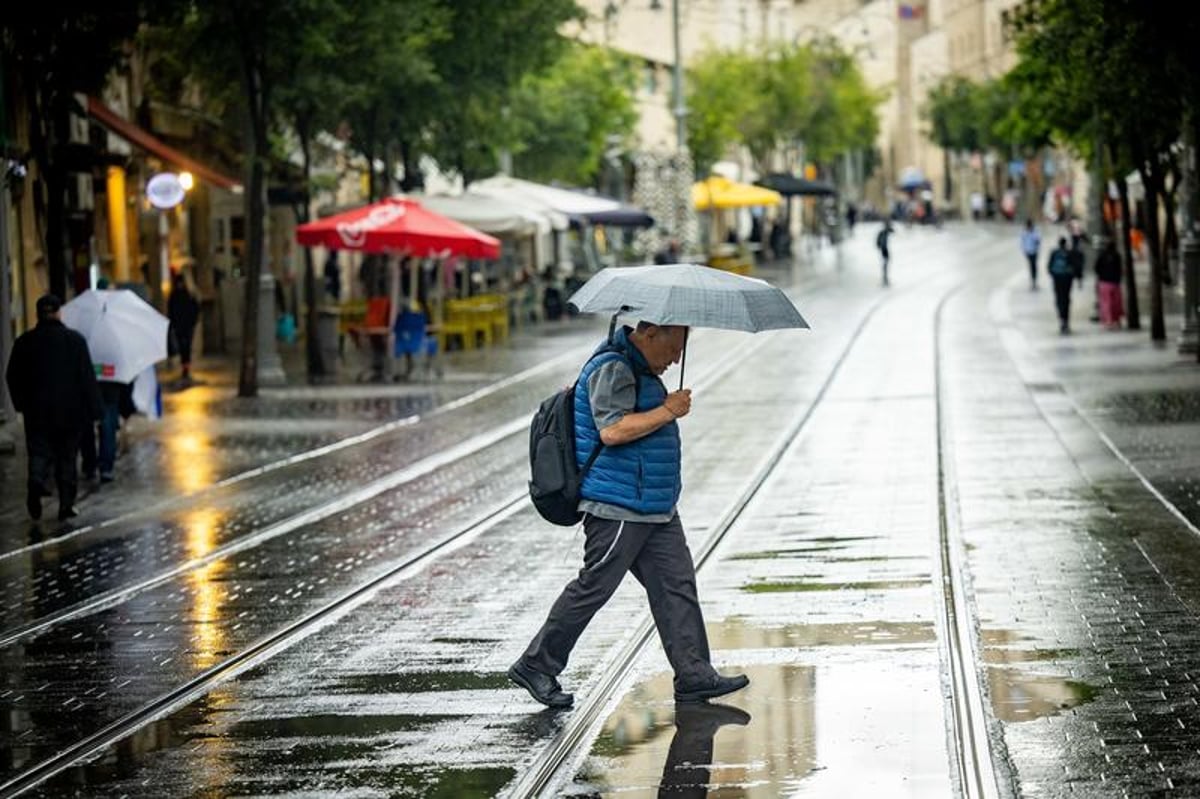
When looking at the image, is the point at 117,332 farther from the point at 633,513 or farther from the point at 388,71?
the point at 388,71

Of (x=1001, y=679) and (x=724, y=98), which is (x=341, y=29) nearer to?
(x=1001, y=679)

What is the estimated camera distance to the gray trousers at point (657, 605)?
1099 centimetres

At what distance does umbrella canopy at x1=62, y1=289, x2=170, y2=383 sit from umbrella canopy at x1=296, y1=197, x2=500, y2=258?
12763mm

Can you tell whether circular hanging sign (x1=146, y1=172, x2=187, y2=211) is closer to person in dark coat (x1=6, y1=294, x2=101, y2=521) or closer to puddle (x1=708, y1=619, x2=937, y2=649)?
person in dark coat (x1=6, y1=294, x2=101, y2=521)

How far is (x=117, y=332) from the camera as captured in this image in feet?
76.0

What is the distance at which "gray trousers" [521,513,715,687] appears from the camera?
433 inches

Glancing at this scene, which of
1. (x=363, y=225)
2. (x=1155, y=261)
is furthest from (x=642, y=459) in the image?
(x=1155, y=261)

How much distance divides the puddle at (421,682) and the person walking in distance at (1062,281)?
105 feet

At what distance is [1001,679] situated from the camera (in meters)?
11.5

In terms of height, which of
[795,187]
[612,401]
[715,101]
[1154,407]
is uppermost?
[715,101]

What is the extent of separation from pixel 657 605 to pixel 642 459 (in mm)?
664

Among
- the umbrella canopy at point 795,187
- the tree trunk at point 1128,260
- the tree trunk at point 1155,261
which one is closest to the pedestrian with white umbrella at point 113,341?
the tree trunk at point 1155,261

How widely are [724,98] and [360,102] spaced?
53.3 metres

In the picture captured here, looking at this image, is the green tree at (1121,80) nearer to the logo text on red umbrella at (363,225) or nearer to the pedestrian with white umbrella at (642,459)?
the logo text on red umbrella at (363,225)
